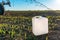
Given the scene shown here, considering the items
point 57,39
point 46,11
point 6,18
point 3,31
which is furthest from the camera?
point 46,11

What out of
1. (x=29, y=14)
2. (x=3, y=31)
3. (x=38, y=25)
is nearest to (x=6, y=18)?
(x=29, y=14)

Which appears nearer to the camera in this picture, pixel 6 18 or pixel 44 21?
pixel 44 21

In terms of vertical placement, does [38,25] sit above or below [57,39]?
above

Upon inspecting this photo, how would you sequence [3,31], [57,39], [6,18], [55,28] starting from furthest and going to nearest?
[6,18], [55,28], [3,31], [57,39]

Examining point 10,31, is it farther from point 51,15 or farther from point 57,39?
point 51,15

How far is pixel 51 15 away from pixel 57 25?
0.90 metres

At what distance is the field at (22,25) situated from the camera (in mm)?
3864

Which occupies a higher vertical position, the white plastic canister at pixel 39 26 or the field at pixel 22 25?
the white plastic canister at pixel 39 26

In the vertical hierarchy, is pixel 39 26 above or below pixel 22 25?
above

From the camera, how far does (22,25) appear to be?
457 cm

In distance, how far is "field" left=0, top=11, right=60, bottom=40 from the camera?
152 inches

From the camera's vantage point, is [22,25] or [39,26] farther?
[22,25]

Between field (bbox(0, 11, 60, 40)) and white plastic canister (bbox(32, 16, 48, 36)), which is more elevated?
white plastic canister (bbox(32, 16, 48, 36))

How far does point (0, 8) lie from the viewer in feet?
17.5
